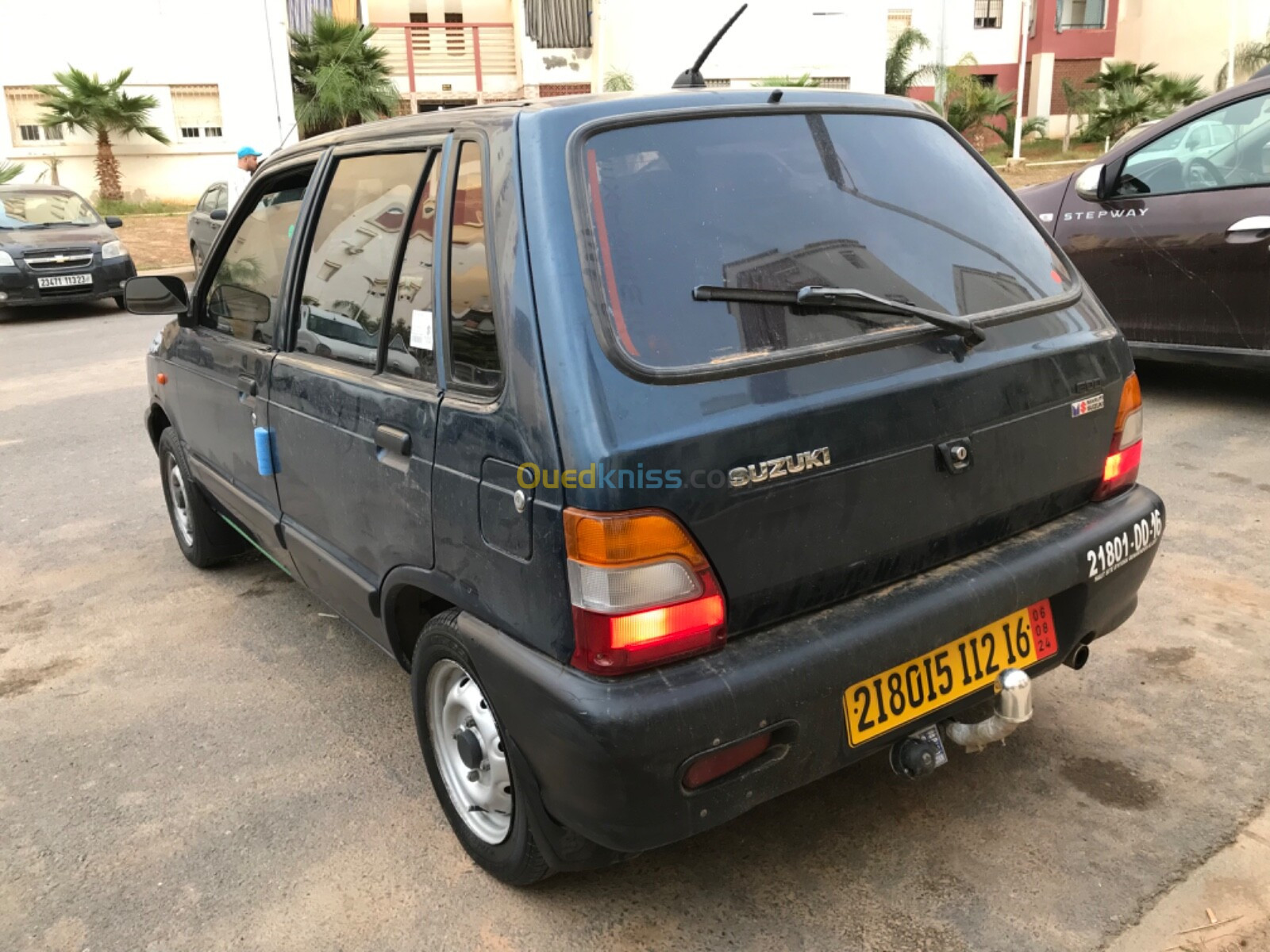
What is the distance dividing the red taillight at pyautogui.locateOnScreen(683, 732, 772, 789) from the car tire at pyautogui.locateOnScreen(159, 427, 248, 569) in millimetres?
3013

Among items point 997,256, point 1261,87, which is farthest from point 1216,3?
point 997,256

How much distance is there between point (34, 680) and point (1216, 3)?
38829 mm

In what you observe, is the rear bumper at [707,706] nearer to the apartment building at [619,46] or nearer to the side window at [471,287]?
the side window at [471,287]

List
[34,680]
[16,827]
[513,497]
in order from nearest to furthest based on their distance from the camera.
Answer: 1. [513,497]
2. [16,827]
3. [34,680]

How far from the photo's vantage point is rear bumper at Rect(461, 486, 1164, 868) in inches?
78.8

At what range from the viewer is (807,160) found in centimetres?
252

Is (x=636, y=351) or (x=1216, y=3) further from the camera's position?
(x=1216, y=3)

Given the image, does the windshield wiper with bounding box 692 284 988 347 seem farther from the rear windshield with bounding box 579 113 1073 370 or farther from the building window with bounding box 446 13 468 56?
the building window with bounding box 446 13 468 56

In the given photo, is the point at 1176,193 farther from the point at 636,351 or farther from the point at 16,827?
the point at 16,827

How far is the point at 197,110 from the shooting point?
24.1m

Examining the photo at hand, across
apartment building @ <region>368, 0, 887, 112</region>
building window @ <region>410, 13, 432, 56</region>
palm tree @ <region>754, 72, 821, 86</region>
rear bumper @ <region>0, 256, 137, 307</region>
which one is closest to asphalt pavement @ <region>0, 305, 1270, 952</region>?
rear bumper @ <region>0, 256, 137, 307</region>

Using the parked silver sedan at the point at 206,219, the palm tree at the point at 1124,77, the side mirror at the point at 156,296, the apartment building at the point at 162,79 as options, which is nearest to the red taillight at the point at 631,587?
the side mirror at the point at 156,296

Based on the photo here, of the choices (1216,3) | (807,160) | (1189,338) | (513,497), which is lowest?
(1189,338)

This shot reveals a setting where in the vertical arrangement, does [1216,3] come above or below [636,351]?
above
